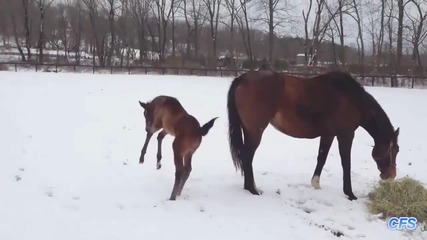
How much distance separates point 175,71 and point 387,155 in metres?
27.6

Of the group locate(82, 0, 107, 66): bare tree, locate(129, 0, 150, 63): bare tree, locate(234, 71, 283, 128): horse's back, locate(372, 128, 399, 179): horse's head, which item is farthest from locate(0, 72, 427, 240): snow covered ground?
locate(129, 0, 150, 63): bare tree

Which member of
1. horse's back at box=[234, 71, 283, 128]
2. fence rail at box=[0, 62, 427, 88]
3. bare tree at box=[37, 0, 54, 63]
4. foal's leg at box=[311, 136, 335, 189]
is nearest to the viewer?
horse's back at box=[234, 71, 283, 128]

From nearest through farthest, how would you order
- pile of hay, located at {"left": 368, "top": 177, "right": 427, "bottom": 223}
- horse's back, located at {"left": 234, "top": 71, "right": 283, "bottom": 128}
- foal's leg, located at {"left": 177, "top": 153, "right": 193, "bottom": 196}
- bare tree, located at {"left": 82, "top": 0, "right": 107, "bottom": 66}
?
pile of hay, located at {"left": 368, "top": 177, "right": 427, "bottom": 223} < foal's leg, located at {"left": 177, "top": 153, "right": 193, "bottom": 196} < horse's back, located at {"left": 234, "top": 71, "right": 283, "bottom": 128} < bare tree, located at {"left": 82, "top": 0, "right": 107, "bottom": 66}

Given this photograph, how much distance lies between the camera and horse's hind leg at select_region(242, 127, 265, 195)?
5.03m

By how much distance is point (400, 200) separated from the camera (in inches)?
179

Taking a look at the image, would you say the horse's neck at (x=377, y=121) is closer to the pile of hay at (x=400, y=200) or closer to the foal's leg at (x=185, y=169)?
the pile of hay at (x=400, y=200)

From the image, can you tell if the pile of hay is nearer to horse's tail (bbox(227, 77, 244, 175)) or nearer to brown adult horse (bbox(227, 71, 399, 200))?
brown adult horse (bbox(227, 71, 399, 200))

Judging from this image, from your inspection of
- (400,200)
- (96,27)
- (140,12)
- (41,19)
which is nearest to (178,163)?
(400,200)

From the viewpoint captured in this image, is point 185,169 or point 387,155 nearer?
point 185,169

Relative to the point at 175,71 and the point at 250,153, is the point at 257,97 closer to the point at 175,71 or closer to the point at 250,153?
the point at 250,153

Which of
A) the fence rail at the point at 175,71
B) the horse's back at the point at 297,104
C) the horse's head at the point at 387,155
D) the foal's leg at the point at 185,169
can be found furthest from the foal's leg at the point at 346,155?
the fence rail at the point at 175,71

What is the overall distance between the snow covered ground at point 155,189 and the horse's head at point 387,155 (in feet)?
1.44

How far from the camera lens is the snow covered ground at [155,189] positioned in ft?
12.4

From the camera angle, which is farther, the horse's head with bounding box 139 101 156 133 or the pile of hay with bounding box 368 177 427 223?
the horse's head with bounding box 139 101 156 133
